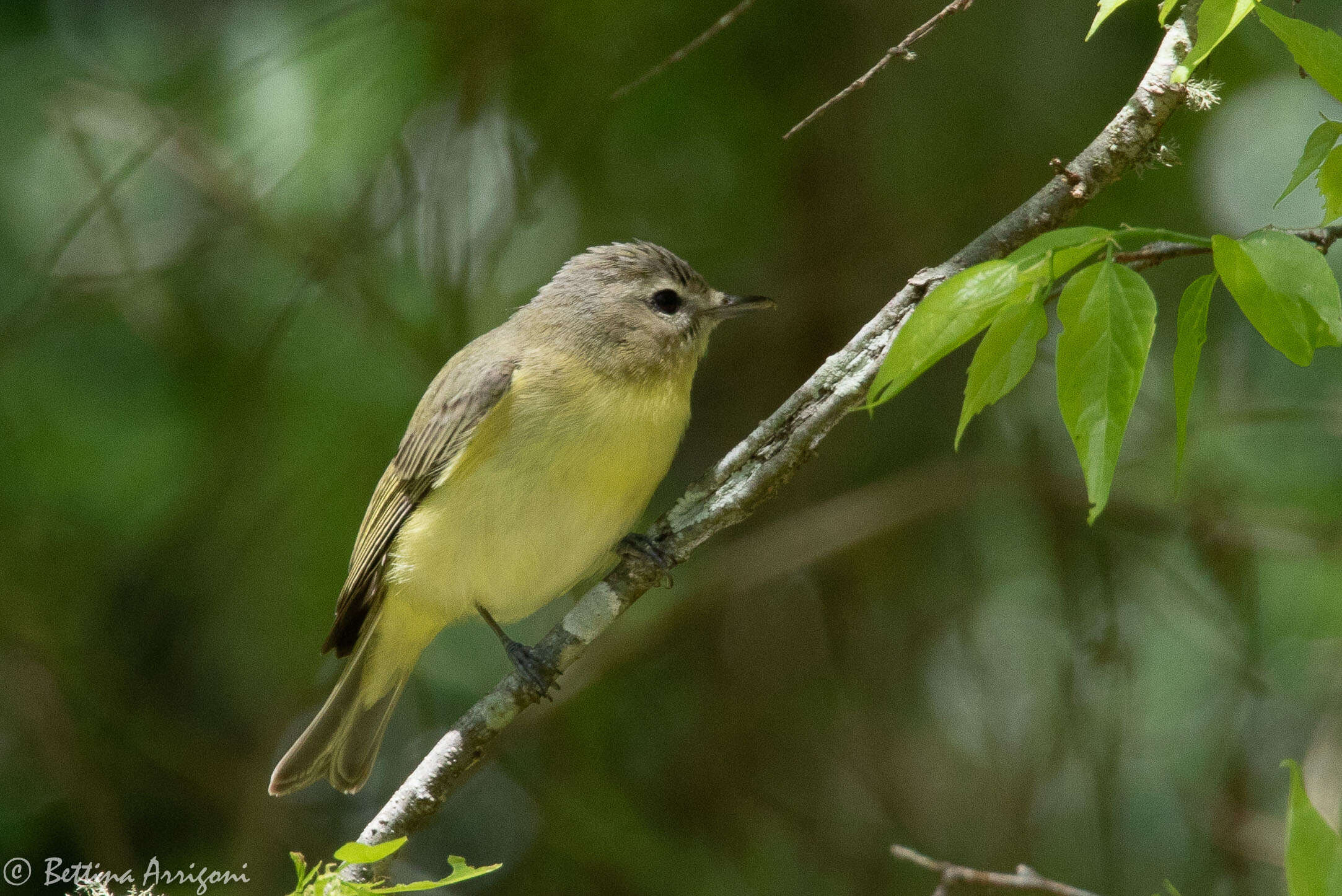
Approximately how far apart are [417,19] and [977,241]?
3.24 meters

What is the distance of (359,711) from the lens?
3900 millimetres

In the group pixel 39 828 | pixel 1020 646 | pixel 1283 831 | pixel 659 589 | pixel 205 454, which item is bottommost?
pixel 1283 831

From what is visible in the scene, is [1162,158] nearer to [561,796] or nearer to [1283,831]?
[1283,831]

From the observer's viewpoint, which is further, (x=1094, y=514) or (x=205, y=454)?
(x=205, y=454)

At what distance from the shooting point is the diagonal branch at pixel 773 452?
2.20 metres

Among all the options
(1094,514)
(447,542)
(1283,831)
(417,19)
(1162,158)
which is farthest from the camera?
(417,19)

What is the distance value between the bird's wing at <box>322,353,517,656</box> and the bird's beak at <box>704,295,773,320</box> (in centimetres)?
72

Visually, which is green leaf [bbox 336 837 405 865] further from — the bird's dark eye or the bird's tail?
the bird's dark eye

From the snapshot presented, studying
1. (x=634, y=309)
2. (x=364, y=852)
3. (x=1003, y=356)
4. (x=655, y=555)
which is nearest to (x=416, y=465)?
(x=634, y=309)

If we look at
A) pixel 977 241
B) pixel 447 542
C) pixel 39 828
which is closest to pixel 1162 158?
pixel 977 241

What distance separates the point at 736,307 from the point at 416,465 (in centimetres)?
116

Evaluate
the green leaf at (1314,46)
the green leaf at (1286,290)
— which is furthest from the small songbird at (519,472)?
the green leaf at (1314,46)

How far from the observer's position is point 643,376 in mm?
3496

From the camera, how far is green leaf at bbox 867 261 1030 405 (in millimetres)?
1649
